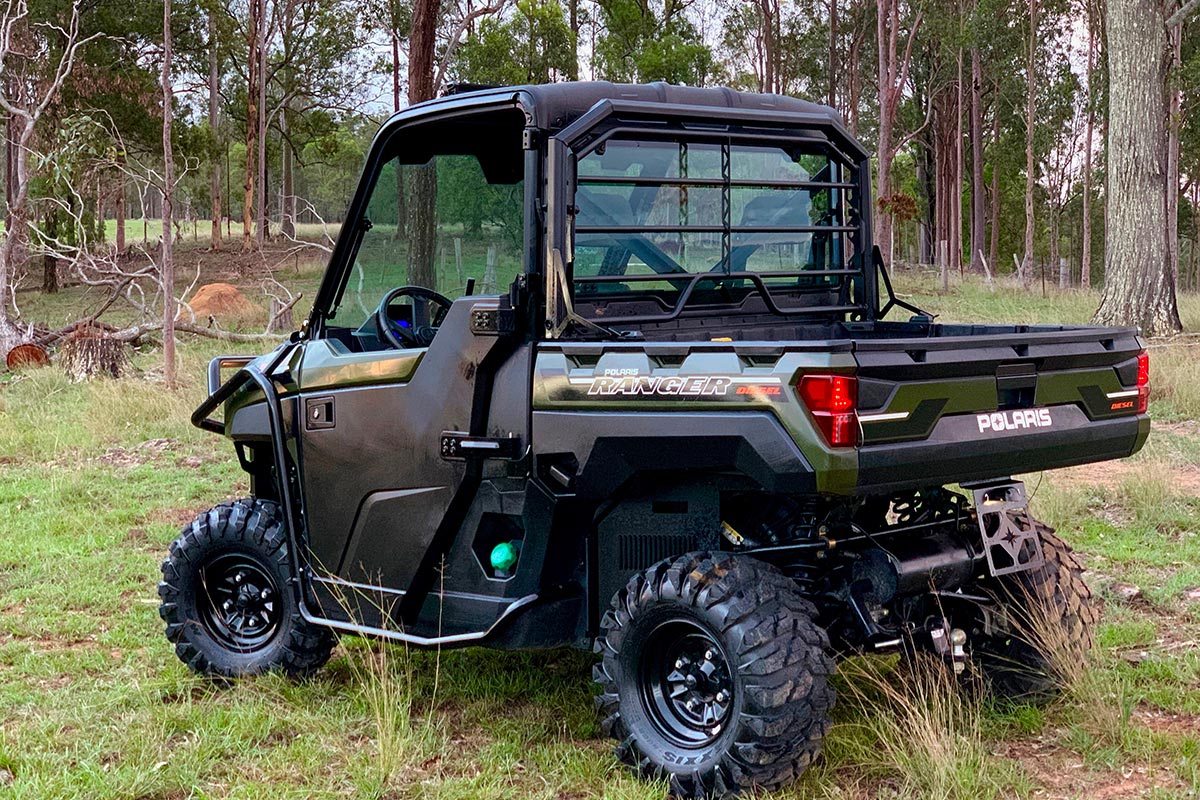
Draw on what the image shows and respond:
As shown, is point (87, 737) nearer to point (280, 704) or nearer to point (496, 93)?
point (280, 704)

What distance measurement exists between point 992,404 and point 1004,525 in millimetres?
478

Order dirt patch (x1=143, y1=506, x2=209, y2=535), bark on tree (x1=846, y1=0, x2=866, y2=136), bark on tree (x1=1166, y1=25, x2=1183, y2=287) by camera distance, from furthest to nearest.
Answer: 1. bark on tree (x1=846, y1=0, x2=866, y2=136)
2. bark on tree (x1=1166, y1=25, x2=1183, y2=287)
3. dirt patch (x1=143, y1=506, x2=209, y2=535)

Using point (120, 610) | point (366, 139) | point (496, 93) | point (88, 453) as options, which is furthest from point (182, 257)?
point (496, 93)

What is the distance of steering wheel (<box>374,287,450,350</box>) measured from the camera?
16.7ft

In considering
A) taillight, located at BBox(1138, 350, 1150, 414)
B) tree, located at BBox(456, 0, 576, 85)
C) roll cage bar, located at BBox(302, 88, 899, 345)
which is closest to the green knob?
roll cage bar, located at BBox(302, 88, 899, 345)

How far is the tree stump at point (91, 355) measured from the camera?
610 inches

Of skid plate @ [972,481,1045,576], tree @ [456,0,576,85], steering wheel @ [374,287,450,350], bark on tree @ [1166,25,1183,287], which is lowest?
skid plate @ [972,481,1045,576]

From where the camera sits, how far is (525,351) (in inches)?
171

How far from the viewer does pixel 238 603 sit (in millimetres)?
5613

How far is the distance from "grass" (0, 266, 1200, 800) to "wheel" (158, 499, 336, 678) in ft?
0.42

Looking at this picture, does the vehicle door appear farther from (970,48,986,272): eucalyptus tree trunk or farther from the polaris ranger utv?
(970,48,986,272): eucalyptus tree trunk

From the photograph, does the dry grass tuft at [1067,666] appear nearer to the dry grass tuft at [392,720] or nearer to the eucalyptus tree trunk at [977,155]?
the dry grass tuft at [392,720]

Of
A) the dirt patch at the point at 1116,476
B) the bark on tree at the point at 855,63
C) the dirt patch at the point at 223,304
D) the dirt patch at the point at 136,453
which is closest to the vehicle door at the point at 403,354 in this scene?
the dirt patch at the point at 1116,476

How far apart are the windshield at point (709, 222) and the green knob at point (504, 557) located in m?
0.94
